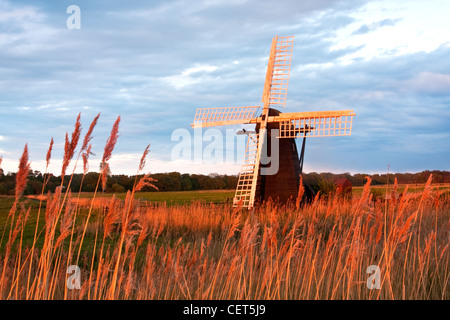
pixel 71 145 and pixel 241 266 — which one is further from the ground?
pixel 71 145

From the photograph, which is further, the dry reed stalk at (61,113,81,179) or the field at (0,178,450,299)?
the field at (0,178,450,299)

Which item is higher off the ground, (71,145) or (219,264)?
(71,145)

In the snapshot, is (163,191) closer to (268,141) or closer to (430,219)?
(268,141)

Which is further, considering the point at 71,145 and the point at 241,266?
the point at 241,266

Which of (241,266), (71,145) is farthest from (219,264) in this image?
(71,145)

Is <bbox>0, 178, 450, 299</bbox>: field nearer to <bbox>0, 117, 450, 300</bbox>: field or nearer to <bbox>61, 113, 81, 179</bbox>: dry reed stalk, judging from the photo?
<bbox>0, 117, 450, 300</bbox>: field

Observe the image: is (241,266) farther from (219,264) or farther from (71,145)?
(71,145)

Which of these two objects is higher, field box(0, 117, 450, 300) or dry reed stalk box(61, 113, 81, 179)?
dry reed stalk box(61, 113, 81, 179)

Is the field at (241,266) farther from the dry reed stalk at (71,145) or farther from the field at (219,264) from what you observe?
the dry reed stalk at (71,145)

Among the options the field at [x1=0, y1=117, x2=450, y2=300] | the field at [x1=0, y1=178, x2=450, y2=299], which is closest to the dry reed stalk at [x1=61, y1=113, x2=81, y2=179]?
the field at [x1=0, y1=117, x2=450, y2=300]

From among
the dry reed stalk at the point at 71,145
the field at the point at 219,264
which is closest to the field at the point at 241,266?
the field at the point at 219,264
